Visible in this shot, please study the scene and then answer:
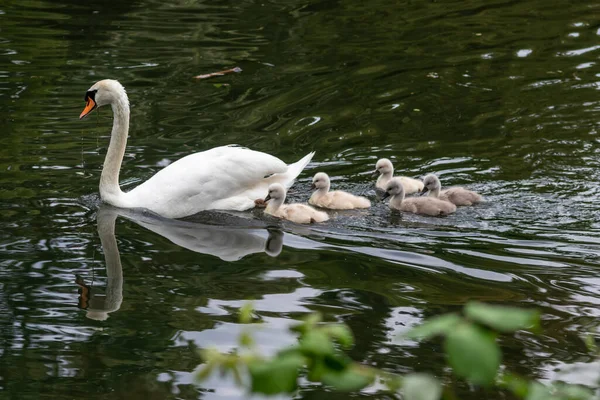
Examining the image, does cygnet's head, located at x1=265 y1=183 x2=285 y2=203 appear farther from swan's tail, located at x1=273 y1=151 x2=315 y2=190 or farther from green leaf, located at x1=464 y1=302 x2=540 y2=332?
green leaf, located at x1=464 y1=302 x2=540 y2=332

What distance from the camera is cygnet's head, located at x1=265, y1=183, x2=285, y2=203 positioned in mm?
8000

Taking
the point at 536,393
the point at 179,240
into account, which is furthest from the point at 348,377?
the point at 179,240

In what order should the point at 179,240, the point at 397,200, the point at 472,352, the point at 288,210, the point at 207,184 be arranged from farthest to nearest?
the point at 397,200 < the point at 207,184 < the point at 288,210 < the point at 179,240 < the point at 472,352

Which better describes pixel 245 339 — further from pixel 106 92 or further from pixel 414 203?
pixel 106 92

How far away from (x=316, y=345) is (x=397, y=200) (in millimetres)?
6468

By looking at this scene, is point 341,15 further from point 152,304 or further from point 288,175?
point 152,304

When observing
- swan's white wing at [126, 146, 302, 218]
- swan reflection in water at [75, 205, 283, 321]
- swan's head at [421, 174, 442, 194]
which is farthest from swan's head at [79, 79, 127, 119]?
swan's head at [421, 174, 442, 194]

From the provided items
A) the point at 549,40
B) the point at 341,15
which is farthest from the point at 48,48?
the point at 549,40

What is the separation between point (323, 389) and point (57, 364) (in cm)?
147

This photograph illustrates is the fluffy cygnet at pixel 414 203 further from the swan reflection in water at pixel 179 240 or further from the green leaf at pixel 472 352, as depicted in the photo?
the green leaf at pixel 472 352

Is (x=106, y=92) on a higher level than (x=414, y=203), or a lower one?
higher

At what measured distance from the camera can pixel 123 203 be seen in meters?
8.23

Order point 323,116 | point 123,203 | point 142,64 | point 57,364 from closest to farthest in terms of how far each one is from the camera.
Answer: point 57,364, point 123,203, point 323,116, point 142,64

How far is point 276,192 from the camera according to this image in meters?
8.02
